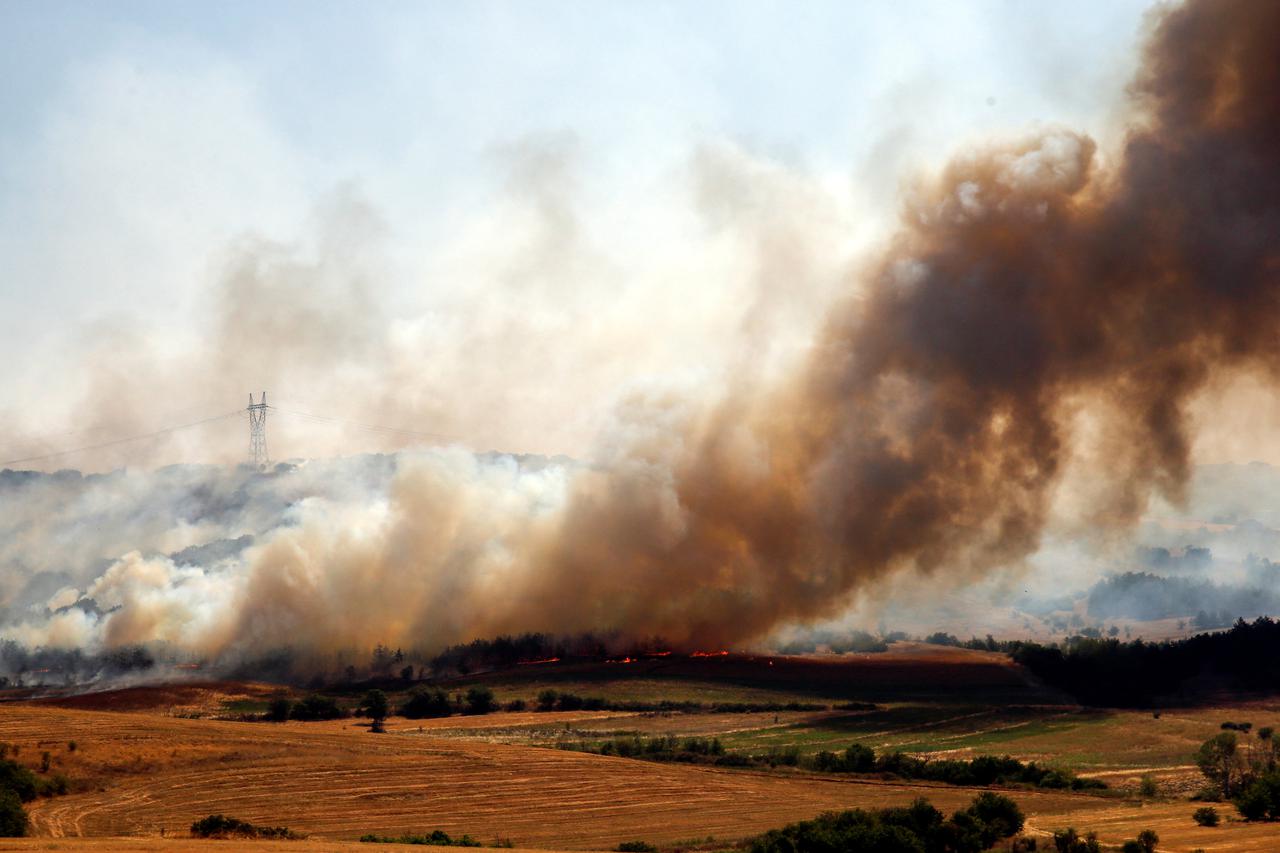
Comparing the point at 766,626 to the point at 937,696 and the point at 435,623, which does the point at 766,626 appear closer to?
the point at 937,696

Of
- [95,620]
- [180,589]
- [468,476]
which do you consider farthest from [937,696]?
[95,620]

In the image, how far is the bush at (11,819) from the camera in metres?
52.1

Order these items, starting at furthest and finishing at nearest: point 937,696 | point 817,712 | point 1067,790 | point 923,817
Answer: point 937,696 < point 817,712 < point 1067,790 < point 923,817

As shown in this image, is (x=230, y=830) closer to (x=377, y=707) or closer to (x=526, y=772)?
(x=526, y=772)

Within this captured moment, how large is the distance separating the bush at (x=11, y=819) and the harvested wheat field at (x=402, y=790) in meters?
3.64

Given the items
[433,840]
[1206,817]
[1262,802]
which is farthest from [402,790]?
[1262,802]

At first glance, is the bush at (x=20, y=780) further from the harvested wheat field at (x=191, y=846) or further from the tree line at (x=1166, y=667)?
the tree line at (x=1166, y=667)

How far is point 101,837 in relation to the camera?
183ft

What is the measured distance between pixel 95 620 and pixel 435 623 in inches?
1301

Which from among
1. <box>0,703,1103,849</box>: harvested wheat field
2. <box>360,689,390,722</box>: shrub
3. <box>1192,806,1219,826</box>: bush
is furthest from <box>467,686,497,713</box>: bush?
<box>1192,806,1219,826</box>: bush

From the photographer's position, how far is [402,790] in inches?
2680

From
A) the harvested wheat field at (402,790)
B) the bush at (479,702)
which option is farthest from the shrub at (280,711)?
the harvested wheat field at (402,790)

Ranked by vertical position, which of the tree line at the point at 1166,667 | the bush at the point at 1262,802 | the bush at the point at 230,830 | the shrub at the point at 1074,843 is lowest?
the shrub at the point at 1074,843

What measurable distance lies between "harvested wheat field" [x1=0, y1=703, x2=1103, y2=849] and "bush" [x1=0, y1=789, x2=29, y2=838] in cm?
364
